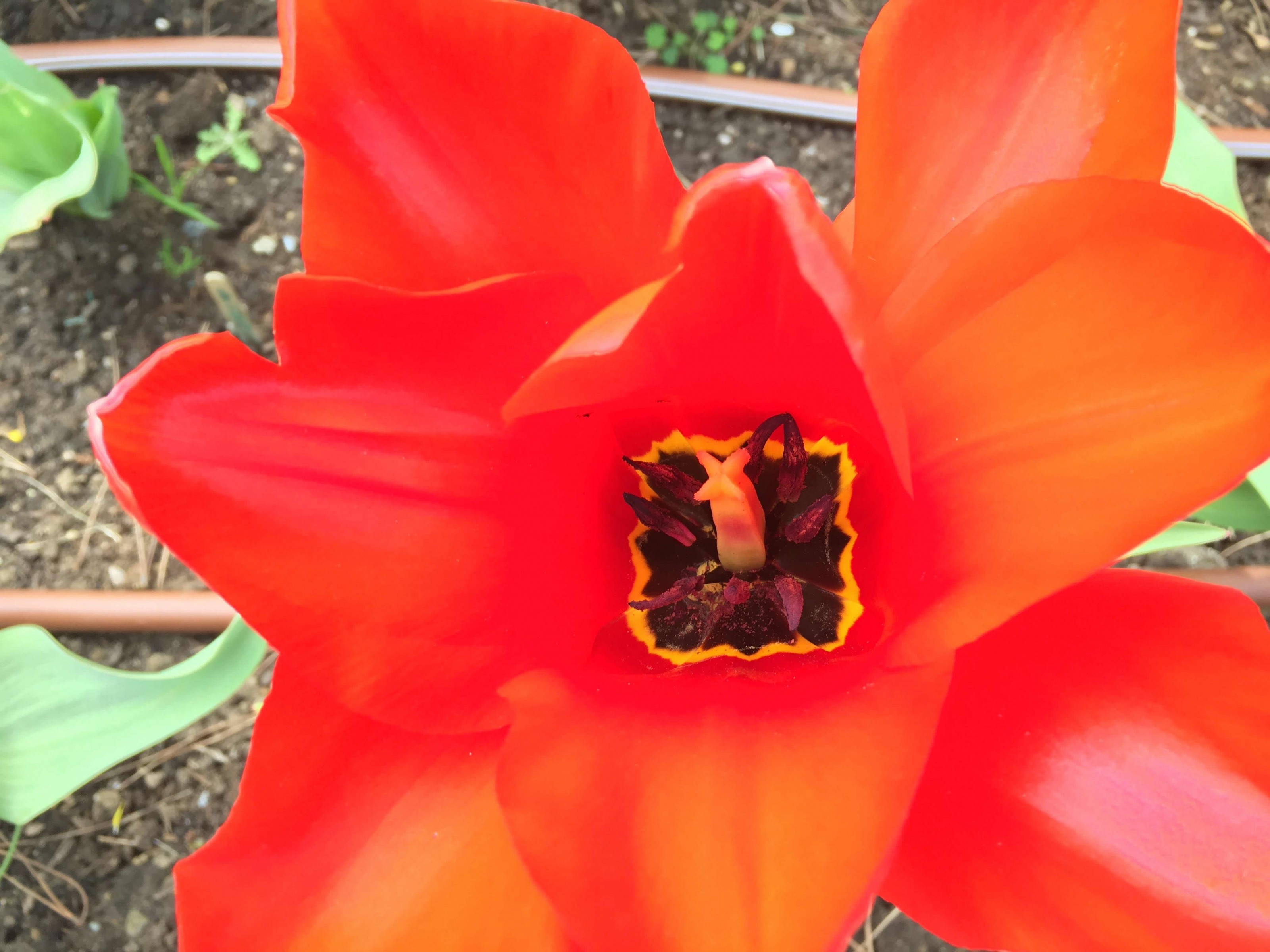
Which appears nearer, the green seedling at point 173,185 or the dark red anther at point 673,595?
the dark red anther at point 673,595

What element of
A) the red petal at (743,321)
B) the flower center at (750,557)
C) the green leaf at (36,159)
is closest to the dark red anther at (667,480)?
the flower center at (750,557)

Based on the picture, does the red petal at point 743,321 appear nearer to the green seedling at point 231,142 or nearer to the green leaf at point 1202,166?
the green leaf at point 1202,166

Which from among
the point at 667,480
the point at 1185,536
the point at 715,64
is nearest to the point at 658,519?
the point at 667,480

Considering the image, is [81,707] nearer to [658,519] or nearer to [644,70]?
[658,519]

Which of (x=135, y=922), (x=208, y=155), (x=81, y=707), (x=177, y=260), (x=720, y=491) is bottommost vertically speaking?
(x=135, y=922)

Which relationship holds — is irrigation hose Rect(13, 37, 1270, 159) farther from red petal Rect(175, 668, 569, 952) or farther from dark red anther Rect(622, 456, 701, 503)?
red petal Rect(175, 668, 569, 952)

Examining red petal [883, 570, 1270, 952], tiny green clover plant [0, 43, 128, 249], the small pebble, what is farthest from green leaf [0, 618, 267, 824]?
red petal [883, 570, 1270, 952]
